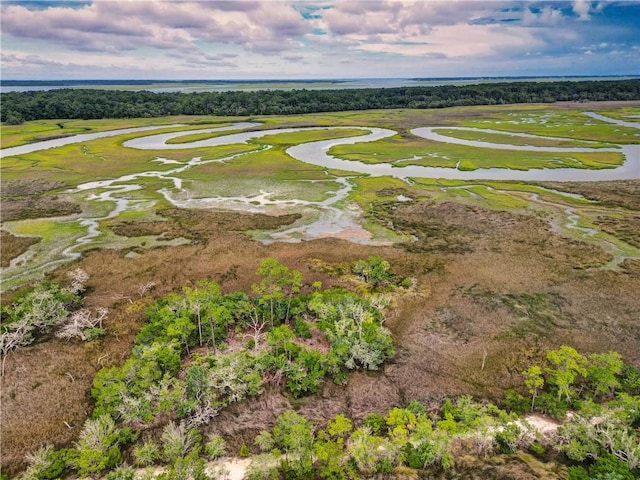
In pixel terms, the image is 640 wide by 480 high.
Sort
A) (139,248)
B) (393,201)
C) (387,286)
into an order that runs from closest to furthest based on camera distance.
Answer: (387,286) < (139,248) < (393,201)

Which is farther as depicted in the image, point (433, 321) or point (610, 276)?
point (610, 276)

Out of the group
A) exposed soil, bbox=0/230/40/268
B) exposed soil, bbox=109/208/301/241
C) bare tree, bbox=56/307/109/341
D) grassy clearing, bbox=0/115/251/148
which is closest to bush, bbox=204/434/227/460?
bare tree, bbox=56/307/109/341

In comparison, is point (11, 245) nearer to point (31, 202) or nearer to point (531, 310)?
point (31, 202)

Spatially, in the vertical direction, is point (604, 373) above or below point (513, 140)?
below

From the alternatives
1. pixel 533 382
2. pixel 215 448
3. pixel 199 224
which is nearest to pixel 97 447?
pixel 215 448

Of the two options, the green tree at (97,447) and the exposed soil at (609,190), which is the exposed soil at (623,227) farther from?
the green tree at (97,447)

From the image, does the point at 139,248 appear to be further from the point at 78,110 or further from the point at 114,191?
the point at 78,110

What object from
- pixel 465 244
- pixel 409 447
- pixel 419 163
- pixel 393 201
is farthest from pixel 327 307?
pixel 419 163

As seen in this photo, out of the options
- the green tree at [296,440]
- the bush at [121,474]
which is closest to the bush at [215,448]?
the green tree at [296,440]
